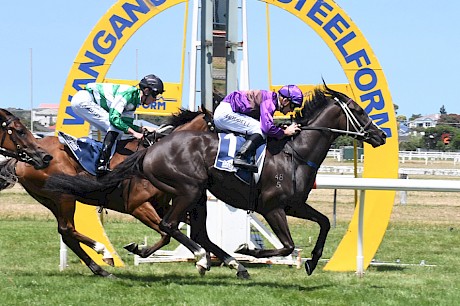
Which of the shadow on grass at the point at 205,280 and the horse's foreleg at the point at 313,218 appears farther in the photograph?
the horse's foreleg at the point at 313,218

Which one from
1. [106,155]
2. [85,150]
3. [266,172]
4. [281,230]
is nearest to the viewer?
[281,230]

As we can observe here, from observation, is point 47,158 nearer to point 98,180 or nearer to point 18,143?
point 18,143

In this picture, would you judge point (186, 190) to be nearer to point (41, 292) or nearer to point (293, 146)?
point (293, 146)

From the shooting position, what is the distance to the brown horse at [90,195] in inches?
309

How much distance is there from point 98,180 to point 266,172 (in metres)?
1.58

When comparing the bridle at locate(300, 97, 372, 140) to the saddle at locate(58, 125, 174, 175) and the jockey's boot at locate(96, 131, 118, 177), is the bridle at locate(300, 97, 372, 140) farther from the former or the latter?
the jockey's boot at locate(96, 131, 118, 177)

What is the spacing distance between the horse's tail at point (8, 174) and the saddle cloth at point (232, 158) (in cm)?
217

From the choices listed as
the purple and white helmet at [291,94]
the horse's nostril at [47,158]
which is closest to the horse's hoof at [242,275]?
the purple and white helmet at [291,94]

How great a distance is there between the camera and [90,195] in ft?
25.6

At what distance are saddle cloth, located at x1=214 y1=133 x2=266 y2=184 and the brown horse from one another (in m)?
0.93

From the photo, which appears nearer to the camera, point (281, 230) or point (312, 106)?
point (281, 230)

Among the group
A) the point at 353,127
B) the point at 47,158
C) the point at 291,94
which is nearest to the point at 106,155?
the point at 47,158

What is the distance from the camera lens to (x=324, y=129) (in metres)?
7.44

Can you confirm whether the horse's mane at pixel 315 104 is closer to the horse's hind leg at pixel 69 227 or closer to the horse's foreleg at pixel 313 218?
the horse's foreleg at pixel 313 218
